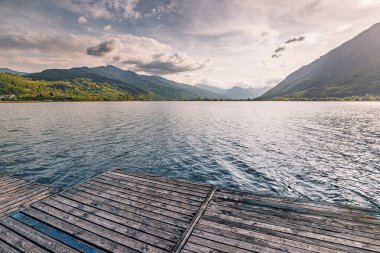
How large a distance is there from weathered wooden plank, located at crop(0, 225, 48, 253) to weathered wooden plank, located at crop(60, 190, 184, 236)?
277cm

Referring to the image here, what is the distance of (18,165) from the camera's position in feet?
66.6

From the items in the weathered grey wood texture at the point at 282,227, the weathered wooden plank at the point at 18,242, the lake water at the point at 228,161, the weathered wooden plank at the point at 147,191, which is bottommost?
the lake water at the point at 228,161

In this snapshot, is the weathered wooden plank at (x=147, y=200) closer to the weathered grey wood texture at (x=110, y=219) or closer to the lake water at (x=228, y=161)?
the weathered grey wood texture at (x=110, y=219)

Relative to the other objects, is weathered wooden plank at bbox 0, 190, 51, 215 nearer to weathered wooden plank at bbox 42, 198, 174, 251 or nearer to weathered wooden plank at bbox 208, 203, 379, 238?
weathered wooden plank at bbox 42, 198, 174, 251

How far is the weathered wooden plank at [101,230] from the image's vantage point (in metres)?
6.64

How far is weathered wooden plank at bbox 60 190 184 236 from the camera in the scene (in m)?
7.73

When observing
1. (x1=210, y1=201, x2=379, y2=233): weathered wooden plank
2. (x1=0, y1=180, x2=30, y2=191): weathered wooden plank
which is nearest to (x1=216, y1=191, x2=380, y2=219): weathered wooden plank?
(x1=210, y1=201, x2=379, y2=233): weathered wooden plank

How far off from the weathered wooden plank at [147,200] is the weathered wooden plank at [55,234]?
3.19m

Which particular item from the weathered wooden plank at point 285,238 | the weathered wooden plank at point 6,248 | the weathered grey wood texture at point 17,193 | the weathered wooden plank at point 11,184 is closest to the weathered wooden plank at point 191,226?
the weathered wooden plank at point 285,238

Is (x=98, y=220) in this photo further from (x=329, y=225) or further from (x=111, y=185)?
(x=329, y=225)

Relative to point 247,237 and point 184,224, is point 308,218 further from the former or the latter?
point 184,224

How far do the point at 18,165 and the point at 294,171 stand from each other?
29078 mm

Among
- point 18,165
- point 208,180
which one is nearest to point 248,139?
point 208,180

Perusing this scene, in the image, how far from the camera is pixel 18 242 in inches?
270
